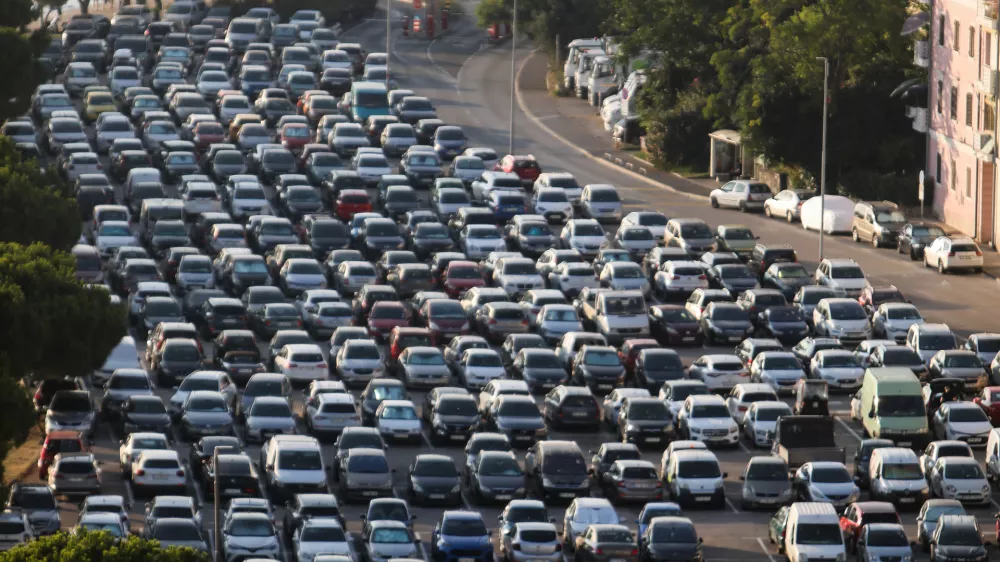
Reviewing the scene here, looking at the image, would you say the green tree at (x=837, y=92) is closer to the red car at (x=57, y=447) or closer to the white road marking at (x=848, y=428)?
the white road marking at (x=848, y=428)

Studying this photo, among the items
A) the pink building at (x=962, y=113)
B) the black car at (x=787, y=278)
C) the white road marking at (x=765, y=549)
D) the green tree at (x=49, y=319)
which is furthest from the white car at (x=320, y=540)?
the pink building at (x=962, y=113)

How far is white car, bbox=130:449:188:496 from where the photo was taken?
189 feet

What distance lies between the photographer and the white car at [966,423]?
62.7 meters

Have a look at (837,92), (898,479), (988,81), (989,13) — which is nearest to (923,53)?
(837,92)

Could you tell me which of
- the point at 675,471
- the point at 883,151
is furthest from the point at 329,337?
the point at 883,151

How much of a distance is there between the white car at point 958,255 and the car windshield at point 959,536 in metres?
28.7

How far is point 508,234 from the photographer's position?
84.9 metres

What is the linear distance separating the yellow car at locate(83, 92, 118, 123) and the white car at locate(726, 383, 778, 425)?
4526 cm

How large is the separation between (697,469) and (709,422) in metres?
4.61

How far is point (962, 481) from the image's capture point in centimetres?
5816

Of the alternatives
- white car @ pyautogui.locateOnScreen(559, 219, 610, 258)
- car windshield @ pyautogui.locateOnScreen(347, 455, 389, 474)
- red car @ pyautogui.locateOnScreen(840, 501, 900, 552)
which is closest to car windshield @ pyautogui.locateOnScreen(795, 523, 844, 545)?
red car @ pyautogui.locateOnScreen(840, 501, 900, 552)

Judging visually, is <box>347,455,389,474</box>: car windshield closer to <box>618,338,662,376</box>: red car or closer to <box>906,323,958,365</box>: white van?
<box>618,338,662,376</box>: red car

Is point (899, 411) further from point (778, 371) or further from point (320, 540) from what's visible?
point (320, 540)

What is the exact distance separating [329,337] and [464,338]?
530cm
